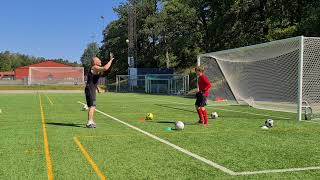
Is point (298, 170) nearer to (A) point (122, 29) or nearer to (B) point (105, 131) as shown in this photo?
(B) point (105, 131)

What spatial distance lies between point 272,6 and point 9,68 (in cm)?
13055

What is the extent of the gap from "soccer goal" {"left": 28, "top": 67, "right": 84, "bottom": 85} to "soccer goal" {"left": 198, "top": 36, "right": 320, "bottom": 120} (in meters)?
48.6

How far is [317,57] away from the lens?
18.6 meters

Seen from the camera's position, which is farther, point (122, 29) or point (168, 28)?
point (122, 29)

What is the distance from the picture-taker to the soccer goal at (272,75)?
59.9ft

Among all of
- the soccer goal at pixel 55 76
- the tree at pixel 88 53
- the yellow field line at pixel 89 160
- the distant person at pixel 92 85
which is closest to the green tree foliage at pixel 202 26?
the soccer goal at pixel 55 76

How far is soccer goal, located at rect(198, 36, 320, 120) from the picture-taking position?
59.9 ft

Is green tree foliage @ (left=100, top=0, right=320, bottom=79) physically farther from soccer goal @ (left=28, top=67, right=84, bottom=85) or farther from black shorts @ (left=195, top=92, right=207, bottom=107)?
black shorts @ (left=195, top=92, right=207, bottom=107)

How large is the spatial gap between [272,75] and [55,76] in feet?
186

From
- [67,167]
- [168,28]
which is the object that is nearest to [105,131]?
[67,167]

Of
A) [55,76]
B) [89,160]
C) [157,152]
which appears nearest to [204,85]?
[157,152]

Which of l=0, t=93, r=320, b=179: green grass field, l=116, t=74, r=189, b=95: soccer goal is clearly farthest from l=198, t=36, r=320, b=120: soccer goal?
l=116, t=74, r=189, b=95: soccer goal

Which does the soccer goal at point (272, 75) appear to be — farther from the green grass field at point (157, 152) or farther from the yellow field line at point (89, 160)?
the yellow field line at point (89, 160)

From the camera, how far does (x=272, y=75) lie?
22219 millimetres
